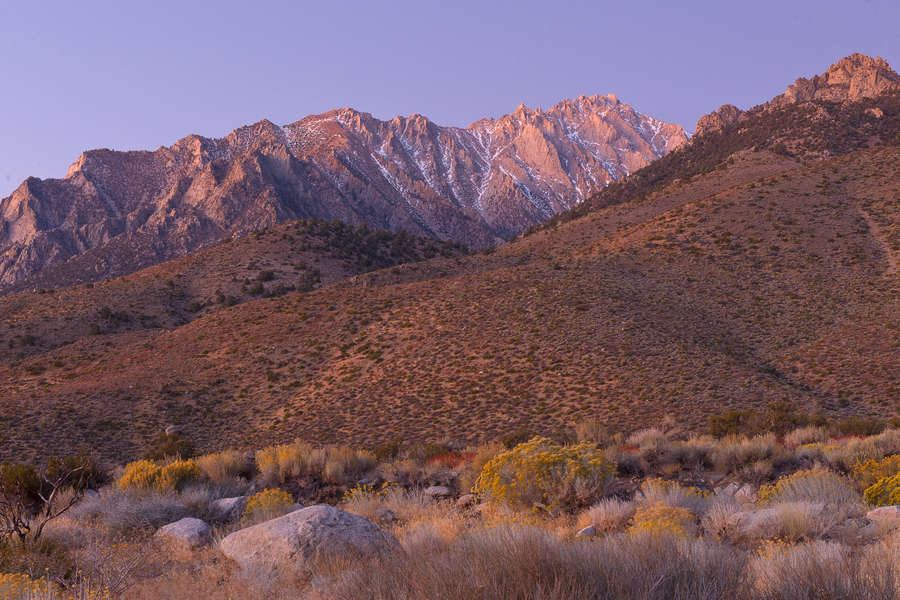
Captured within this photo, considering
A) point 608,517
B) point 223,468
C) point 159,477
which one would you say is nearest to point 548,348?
point 223,468

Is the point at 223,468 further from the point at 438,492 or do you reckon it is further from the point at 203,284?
the point at 203,284

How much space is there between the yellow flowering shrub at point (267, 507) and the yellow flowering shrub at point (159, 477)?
333cm

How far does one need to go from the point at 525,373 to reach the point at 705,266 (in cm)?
1969

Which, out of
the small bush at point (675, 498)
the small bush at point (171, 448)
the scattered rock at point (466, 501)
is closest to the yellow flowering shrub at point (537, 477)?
the scattered rock at point (466, 501)

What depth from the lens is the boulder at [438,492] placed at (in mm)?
11750

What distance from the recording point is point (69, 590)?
5668 mm

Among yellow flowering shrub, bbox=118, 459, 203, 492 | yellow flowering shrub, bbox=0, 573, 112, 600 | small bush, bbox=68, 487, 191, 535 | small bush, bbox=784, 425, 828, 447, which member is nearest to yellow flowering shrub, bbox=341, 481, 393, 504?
small bush, bbox=68, 487, 191, 535

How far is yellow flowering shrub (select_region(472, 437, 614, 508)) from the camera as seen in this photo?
979 cm

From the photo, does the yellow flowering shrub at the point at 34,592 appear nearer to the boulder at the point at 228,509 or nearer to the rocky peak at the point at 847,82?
the boulder at the point at 228,509

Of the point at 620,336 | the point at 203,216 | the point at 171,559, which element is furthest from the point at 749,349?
the point at 203,216

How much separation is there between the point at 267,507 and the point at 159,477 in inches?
197

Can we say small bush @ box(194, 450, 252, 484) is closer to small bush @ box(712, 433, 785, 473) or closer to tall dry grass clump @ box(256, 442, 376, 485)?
tall dry grass clump @ box(256, 442, 376, 485)

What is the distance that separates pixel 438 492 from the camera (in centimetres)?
1188

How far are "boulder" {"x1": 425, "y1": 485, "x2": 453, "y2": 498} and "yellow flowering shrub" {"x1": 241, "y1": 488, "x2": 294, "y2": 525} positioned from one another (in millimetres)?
2821
